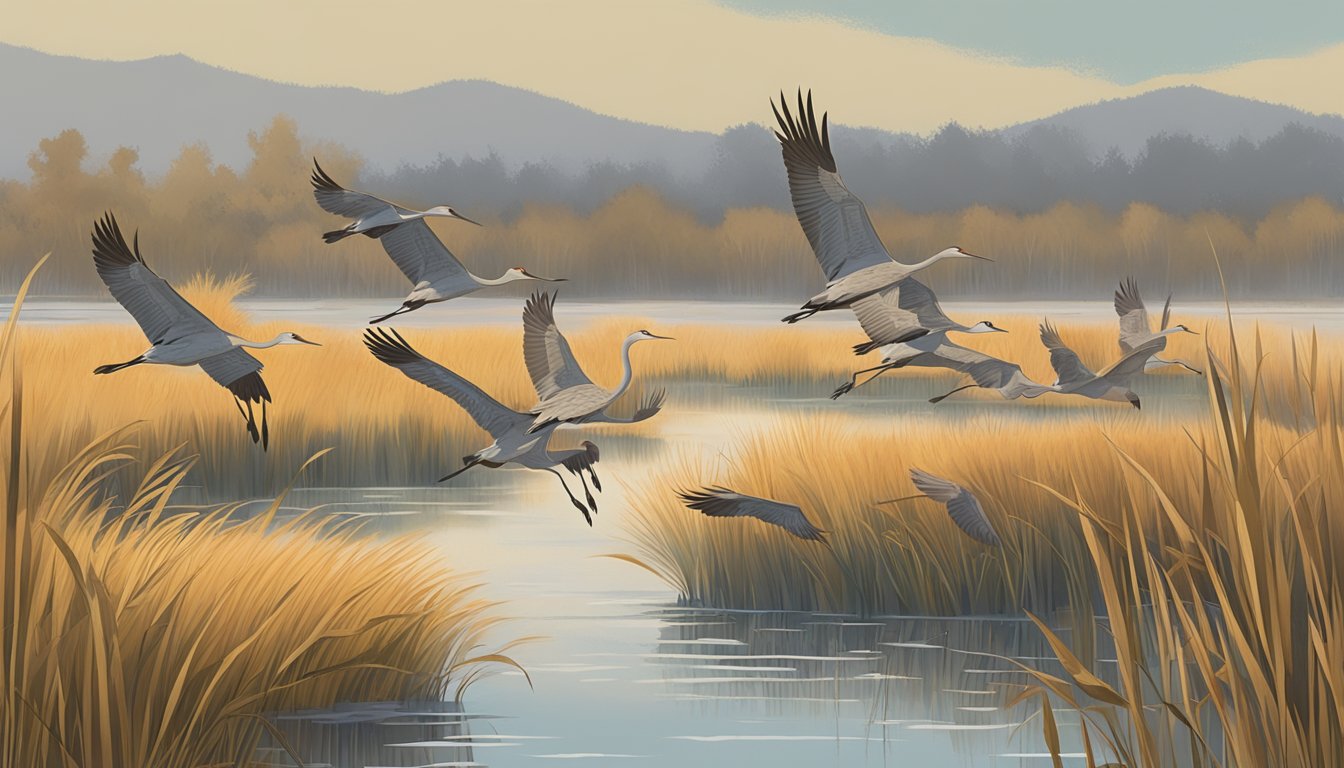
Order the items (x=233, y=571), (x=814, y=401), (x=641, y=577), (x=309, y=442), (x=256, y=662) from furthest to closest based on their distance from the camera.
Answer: (x=814, y=401), (x=309, y=442), (x=641, y=577), (x=233, y=571), (x=256, y=662)

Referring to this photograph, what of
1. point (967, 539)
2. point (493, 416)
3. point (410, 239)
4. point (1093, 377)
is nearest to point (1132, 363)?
point (1093, 377)

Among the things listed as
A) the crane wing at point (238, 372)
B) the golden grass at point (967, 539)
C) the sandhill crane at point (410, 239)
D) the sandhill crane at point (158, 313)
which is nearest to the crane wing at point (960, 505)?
the golden grass at point (967, 539)

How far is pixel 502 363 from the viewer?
64.6ft

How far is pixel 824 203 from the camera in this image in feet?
24.6

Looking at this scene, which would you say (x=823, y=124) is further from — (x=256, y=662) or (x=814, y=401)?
(x=814, y=401)

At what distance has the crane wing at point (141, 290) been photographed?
24.0ft

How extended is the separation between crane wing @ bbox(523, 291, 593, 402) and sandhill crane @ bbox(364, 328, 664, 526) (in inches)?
7.6

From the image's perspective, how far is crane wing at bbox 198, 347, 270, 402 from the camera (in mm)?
7934

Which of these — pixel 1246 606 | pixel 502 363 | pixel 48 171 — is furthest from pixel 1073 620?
pixel 48 171

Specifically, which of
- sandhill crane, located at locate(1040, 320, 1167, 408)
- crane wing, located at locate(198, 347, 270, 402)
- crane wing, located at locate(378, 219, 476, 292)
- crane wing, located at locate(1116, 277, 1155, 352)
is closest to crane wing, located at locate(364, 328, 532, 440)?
crane wing, located at locate(378, 219, 476, 292)

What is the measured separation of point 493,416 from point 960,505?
8.47 feet

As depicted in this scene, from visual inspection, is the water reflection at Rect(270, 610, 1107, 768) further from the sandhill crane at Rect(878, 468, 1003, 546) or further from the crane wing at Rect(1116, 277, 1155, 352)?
the crane wing at Rect(1116, 277, 1155, 352)

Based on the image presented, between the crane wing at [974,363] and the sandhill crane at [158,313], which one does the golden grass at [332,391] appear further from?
the crane wing at [974,363]

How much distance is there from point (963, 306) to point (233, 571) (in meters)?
30.2
